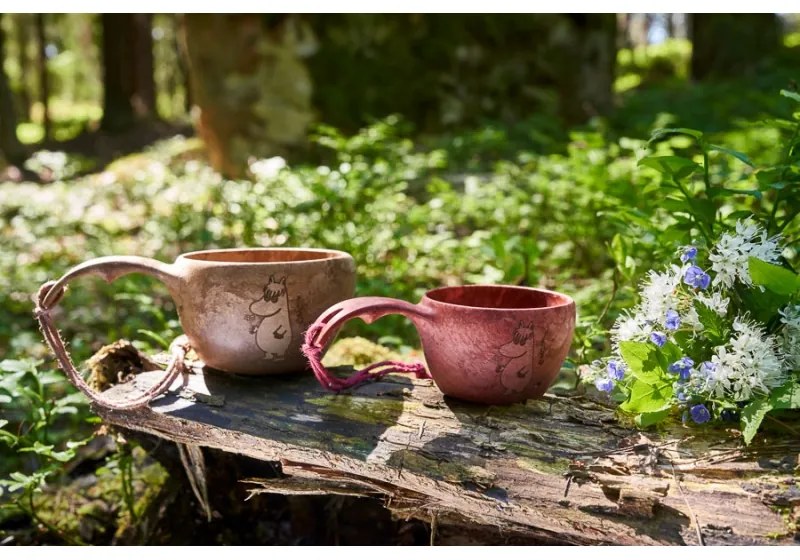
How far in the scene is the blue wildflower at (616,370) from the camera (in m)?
1.49

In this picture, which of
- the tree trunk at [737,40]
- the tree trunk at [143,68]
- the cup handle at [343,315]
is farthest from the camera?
the tree trunk at [143,68]

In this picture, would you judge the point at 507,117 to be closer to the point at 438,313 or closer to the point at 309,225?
the point at 309,225

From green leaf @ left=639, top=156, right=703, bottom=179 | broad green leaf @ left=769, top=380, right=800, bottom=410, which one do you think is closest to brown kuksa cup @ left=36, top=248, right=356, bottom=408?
green leaf @ left=639, top=156, right=703, bottom=179

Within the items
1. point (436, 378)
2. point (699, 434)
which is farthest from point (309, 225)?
point (699, 434)

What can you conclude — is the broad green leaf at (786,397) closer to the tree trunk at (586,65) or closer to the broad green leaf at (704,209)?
the broad green leaf at (704,209)

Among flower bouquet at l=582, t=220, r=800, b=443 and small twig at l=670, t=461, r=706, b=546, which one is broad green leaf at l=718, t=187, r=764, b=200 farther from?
small twig at l=670, t=461, r=706, b=546

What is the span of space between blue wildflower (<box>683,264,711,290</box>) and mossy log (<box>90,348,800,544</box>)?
32cm

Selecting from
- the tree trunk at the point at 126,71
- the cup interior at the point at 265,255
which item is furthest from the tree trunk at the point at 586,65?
the tree trunk at the point at 126,71

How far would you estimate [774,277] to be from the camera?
1.32 metres

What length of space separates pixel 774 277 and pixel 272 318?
3.74ft

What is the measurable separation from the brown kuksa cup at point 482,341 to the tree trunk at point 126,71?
13865 millimetres

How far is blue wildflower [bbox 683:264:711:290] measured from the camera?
4.59 ft

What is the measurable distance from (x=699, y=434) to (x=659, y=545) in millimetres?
325

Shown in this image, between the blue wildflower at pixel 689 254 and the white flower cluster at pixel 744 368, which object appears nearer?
the white flower cluster at pixel 744 368
